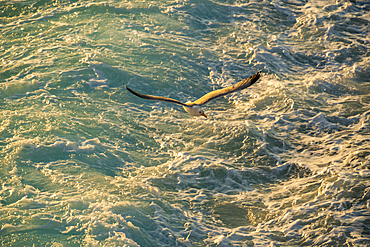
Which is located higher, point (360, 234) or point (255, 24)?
point (255, 24)

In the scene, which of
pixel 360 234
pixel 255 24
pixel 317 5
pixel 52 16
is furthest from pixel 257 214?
pixel 317 5

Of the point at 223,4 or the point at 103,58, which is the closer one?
the point at 103,58

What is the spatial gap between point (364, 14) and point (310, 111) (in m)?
8.69

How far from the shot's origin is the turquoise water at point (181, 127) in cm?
749

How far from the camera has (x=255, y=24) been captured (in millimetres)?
15844

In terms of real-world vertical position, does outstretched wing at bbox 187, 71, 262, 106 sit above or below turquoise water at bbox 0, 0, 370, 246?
above

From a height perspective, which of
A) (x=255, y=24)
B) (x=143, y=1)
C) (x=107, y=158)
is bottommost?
(x=107, y=158)

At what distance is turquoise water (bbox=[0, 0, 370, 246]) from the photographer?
7488mm

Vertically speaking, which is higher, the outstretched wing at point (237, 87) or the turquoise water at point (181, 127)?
the outstretched wing at point (237, 87)

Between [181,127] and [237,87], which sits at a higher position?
[237,87]

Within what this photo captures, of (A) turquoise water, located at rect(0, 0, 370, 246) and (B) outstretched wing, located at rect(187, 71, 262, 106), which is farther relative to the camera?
(A) turquoise water, located at rect(0, 0, 370, 246)

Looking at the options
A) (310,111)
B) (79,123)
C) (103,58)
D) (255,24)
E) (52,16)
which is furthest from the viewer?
(255,24)

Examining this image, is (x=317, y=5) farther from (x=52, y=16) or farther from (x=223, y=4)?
(x=52, y=16)

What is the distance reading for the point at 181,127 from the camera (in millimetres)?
10578
